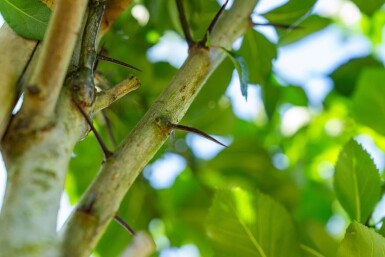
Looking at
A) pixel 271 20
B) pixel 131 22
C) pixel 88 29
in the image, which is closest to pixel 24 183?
pixel 88 29

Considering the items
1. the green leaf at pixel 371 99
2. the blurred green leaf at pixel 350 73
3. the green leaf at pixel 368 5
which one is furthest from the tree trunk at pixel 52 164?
the blurred green leaf at pixel 350 73

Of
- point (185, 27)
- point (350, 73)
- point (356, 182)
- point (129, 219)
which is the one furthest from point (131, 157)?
point (350, 73)

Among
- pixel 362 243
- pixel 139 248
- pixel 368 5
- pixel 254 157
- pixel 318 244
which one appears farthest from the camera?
pixel 254 157

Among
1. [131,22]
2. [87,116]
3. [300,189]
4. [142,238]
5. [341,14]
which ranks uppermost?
[341,14]

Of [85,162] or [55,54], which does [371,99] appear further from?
[55,54]

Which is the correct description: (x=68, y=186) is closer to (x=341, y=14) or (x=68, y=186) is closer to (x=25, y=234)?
(x=25, y=234)

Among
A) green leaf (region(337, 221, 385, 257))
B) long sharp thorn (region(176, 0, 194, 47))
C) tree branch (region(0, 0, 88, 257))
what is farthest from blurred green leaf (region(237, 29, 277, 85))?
tree branch (region(0, 0, 88, 257))

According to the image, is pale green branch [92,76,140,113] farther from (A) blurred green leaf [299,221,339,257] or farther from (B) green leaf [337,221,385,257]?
(A) blurred green leaf [299,221,339,257]
